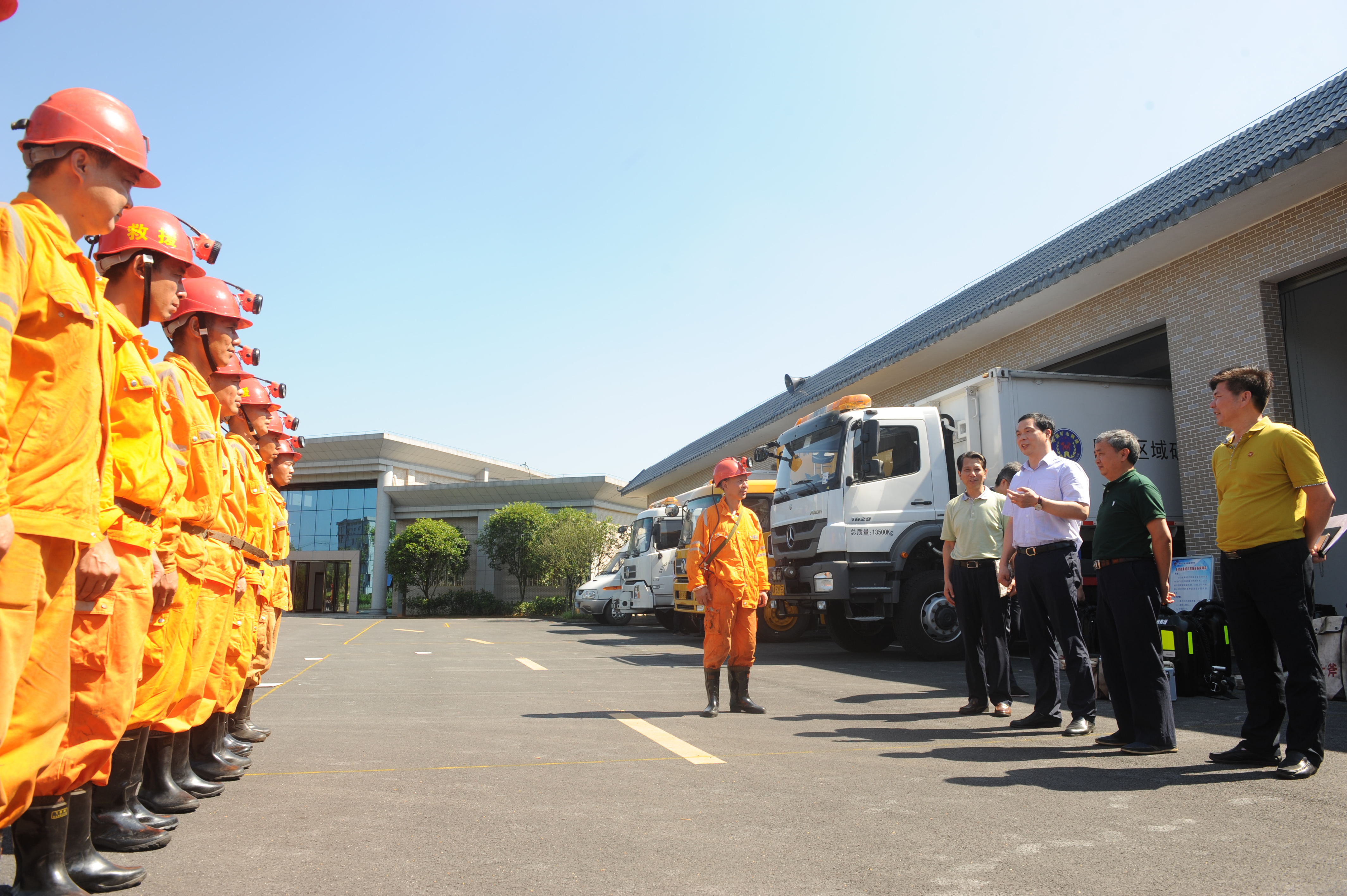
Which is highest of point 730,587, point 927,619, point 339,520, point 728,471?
point 339,520

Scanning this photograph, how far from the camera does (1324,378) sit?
1148 centimetres

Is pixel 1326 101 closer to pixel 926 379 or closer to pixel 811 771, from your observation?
pixel 926 379

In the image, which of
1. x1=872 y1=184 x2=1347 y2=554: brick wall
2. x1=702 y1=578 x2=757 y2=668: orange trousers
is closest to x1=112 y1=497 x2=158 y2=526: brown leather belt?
x1=702 y1=578 x2=757 y2=668: orange trousers

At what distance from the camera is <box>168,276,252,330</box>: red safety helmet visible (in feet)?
13.7

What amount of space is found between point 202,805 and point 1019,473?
16.9 feet

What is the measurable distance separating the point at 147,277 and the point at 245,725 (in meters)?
3.39

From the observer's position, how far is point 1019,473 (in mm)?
6043

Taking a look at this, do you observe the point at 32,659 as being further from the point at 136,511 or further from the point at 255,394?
the point at 255,394

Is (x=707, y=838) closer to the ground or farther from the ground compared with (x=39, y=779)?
closer to the ground

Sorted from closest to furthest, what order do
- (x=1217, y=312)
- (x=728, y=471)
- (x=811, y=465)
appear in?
(x=728, y=471) → (x=811, y=465) → (x=1217, y=312)

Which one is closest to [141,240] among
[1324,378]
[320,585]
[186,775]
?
[186,775]

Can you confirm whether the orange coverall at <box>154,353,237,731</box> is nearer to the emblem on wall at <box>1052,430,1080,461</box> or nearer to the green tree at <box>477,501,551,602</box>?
the emblem on wall at <box>1052,430,1080,461</box>

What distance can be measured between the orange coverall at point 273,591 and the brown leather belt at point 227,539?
0.36 metres

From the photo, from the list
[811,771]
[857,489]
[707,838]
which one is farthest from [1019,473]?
[857,489]
